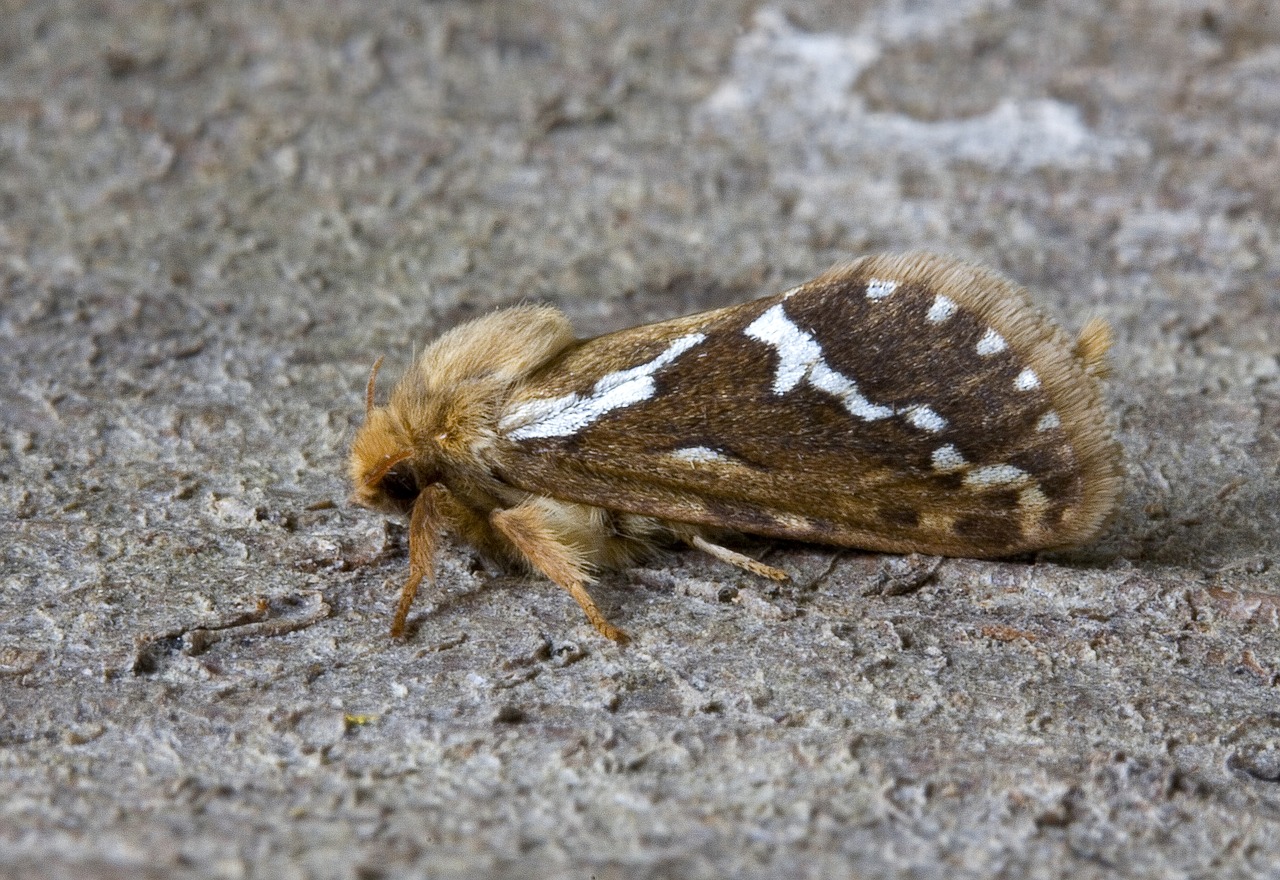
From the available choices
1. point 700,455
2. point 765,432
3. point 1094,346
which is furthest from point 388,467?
point 1094,346

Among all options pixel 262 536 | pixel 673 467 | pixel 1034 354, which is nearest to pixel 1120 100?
pixel 1034 354

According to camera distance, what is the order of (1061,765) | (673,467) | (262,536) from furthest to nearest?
1. (262,536)
2. (673,467)
3. (1061,765)

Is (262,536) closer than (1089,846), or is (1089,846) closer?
(1089,846)

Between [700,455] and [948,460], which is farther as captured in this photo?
[700,455]

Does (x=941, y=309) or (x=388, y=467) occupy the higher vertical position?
(x=941, y=309)

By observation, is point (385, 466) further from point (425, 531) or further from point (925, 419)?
point (925, 419)

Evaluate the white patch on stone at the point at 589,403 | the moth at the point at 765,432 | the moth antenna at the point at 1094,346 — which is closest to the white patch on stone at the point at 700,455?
the moth at the point at 765,432

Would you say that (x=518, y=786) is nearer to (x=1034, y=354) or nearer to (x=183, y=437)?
(x=1034, y=354)

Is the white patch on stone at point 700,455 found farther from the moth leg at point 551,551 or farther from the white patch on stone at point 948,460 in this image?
the white patch on stone at point 948,460
